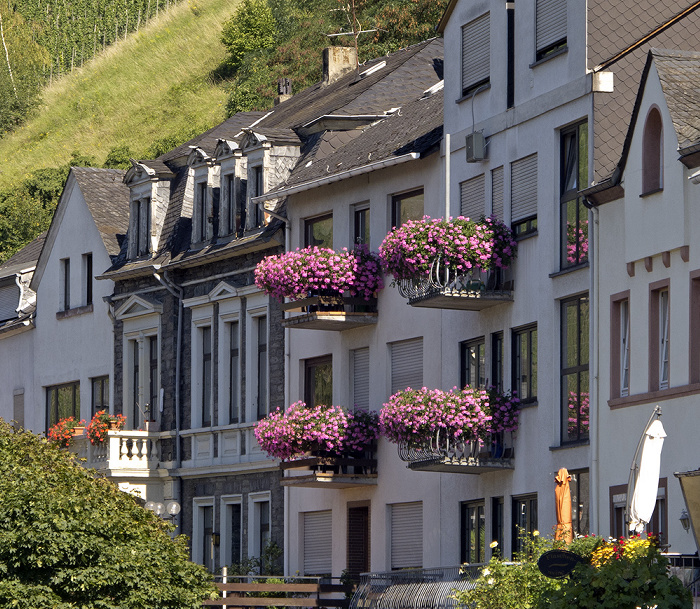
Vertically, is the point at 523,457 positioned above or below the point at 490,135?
below

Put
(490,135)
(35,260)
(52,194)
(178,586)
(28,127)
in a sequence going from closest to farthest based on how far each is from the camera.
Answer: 1. (178,586)
2. (490,135)
3. (35,260)
4. (52,194)
5. (28,127)

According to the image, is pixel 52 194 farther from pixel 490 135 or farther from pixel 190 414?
pixel 490 135

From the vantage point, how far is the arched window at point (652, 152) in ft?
96.1

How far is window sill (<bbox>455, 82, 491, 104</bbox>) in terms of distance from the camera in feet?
118

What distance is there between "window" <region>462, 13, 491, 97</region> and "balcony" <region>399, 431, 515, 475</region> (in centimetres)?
718

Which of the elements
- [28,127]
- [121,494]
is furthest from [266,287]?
[28,127]

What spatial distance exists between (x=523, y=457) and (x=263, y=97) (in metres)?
56.4

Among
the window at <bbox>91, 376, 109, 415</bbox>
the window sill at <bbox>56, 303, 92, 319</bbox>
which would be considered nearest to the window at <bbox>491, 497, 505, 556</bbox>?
the window at <bbox>91, 376, 109, 415</bbox>

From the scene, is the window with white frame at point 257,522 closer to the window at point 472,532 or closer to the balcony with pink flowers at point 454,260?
the window at point 472,532

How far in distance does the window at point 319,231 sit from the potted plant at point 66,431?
31.2ft

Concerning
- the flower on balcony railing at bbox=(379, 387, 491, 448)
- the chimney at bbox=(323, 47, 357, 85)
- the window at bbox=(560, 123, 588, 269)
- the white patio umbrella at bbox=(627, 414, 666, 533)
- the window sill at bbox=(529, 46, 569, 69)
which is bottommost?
the white patio umbrella at bbox=(627, 414, 666, 533)

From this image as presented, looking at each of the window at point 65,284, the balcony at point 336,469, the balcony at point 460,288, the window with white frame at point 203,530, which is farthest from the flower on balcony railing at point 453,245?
the window at point 65,284

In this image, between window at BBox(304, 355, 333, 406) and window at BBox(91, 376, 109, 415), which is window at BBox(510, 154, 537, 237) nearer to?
window at BBox(304, 355, 333, 406)

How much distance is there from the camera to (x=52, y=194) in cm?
8662
